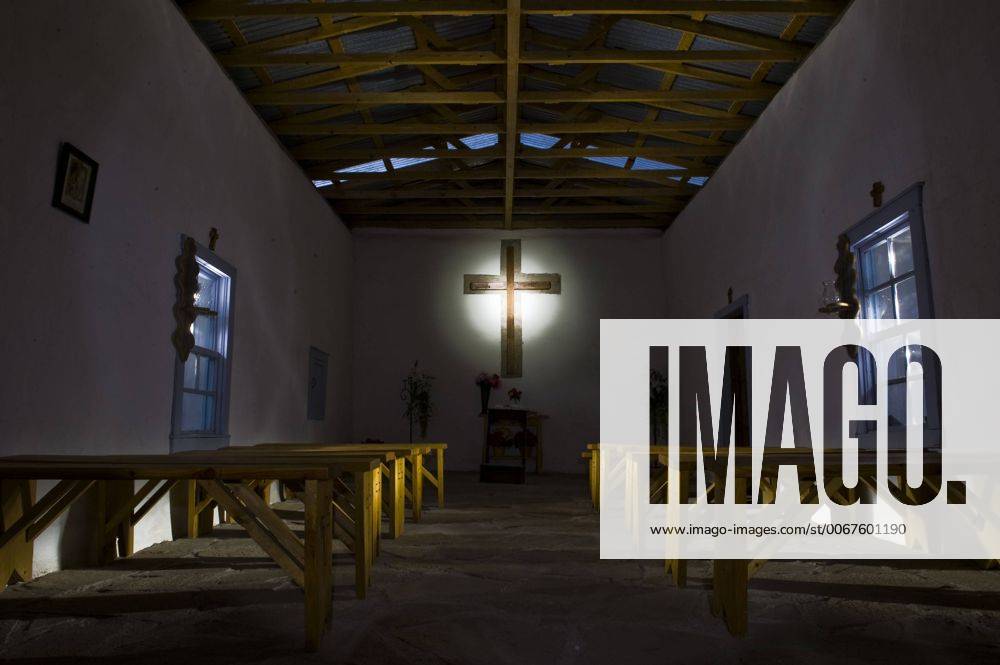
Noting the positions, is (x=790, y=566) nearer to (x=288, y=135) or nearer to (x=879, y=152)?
(x=879, y=152)

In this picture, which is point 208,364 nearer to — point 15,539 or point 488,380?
point 15,539

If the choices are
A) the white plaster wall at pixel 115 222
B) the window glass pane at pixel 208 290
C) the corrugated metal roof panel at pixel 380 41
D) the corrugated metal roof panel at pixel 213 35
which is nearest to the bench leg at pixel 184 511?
the white plaster wall at pixel 115 222

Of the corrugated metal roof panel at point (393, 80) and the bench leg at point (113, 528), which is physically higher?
the corrugated metal roof panel at point (393, 80)

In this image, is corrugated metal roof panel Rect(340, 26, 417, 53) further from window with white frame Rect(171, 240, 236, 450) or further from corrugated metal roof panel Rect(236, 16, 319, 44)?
window with white frame Rect(171, 240, 236, 450)

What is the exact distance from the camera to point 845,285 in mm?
4977

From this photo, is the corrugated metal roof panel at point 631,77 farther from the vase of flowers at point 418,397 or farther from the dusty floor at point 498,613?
the vase of flowers at point 418,397

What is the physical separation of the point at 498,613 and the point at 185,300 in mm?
3246

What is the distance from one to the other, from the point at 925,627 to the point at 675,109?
517 centimetres

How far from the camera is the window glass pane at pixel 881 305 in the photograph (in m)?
4.54

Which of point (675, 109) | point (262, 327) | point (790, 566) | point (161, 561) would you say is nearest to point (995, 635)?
point (790, 566)

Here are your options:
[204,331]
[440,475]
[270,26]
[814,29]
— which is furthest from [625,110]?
[204,331]

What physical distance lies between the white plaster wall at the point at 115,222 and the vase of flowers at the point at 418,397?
351 cm

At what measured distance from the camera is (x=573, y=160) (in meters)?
8.82

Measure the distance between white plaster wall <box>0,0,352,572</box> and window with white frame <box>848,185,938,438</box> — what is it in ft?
14.8
